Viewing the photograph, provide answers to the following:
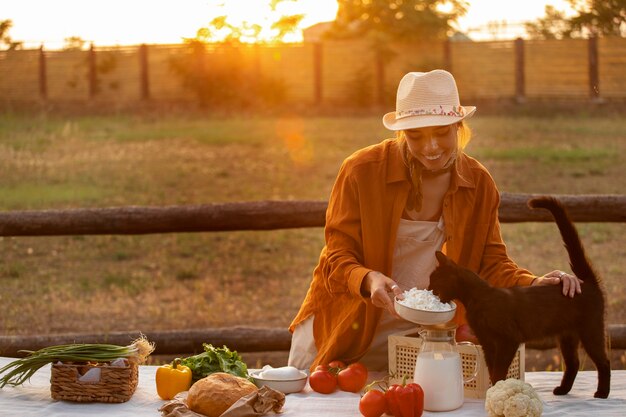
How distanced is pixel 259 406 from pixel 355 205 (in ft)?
3.58

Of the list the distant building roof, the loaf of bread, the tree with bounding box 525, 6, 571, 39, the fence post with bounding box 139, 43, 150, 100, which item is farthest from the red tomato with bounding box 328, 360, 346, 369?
the distant building roof

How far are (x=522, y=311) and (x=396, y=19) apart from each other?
69.8 feet

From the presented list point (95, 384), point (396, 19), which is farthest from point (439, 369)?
point (396, 19)

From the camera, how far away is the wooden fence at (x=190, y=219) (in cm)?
600

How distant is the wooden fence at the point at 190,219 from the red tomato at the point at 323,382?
7.13 feet

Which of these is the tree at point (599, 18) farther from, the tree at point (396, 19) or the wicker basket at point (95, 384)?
the wicker basket at point (95, 384)

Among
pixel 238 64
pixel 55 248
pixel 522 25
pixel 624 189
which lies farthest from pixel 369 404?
A: pixel 522 25

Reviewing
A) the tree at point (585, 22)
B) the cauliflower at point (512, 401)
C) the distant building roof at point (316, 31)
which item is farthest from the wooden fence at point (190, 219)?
the distant building roof at point (316, 31)

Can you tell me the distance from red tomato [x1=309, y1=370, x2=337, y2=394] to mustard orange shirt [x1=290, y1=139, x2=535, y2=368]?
37cm

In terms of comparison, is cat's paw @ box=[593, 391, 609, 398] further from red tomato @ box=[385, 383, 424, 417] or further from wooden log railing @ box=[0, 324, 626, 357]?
wooden log railing @ box=[0, 324, 626, 357]

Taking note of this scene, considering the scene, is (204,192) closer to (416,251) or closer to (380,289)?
(416,251)

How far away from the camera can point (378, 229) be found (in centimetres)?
423

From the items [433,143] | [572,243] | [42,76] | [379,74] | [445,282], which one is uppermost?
[42,76]

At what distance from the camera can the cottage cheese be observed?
3.50m
